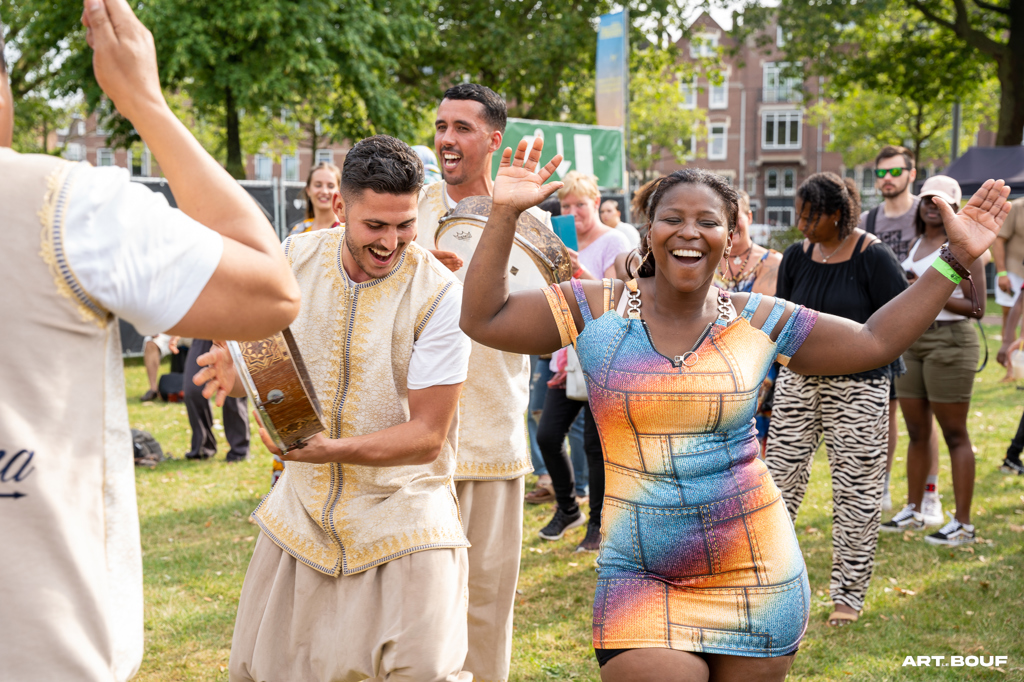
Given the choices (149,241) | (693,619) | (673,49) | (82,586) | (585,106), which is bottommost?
(693,619)

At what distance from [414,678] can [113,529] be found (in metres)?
1.37

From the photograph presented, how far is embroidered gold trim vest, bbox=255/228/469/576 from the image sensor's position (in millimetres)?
2756

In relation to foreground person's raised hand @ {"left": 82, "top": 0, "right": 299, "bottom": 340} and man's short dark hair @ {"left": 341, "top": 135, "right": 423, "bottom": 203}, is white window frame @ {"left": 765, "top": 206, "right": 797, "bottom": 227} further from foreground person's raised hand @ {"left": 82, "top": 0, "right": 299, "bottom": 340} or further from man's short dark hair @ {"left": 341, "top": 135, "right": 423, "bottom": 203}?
foreground person's raised hand @ {"left": 82, "top": 0, "right": 299, "bottom": 340}

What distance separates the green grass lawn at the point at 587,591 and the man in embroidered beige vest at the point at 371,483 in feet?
6.40

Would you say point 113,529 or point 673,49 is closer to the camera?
point 113,529

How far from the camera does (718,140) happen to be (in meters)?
64.3

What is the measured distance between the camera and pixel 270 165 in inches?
2234

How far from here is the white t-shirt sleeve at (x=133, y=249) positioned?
4.53ft

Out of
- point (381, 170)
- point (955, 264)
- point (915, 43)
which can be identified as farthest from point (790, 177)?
point (381, 170)

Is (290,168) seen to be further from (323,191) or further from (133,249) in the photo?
Answer: (133,249)

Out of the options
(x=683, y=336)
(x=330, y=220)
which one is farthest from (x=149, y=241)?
(x=330, y=220)

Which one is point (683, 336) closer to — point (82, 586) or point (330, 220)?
point (82, 586)

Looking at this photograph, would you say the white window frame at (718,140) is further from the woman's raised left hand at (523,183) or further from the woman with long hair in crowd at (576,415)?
the woman's raised left hand at (523,183)

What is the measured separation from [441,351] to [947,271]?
1.54m
